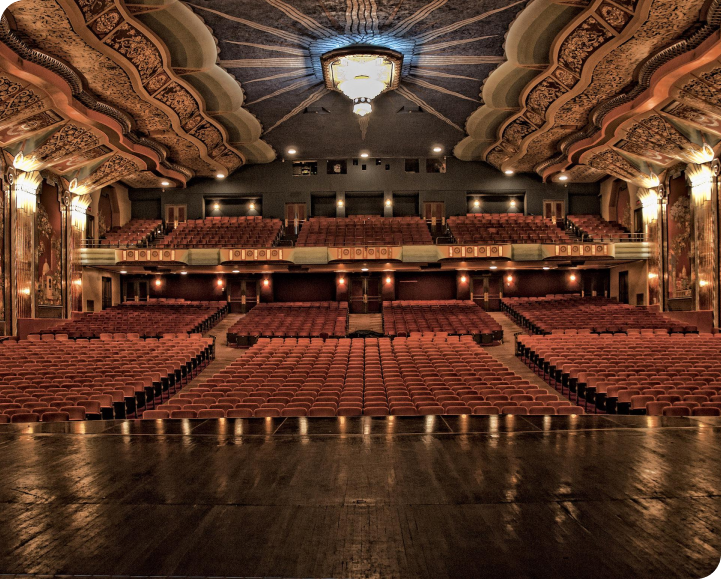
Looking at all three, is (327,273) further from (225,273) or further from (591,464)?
(591,464)

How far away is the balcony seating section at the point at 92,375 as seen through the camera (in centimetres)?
691

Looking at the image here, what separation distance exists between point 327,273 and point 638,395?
1622cm

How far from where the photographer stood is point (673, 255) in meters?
17.3

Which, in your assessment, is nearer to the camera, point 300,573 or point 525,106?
point 300,573

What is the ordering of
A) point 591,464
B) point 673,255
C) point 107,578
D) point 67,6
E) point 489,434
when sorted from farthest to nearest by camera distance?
1. point 673,255
2. point 67,6
3. point 489,434
4. point 591,464
5. point 107,578

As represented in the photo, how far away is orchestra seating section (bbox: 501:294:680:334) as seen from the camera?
1569 centimetres

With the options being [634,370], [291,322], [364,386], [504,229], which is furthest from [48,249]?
[634,370]

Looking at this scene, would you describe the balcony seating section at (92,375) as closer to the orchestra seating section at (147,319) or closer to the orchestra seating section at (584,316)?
the orchestra seating section at (147,319)

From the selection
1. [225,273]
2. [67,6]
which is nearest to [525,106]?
[67,6]

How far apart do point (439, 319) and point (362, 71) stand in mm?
7933

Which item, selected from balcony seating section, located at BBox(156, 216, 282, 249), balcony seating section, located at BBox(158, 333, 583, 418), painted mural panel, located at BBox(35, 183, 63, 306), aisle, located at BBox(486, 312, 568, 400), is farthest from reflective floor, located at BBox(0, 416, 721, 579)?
balcony seating section, located at BBox(156, 216, 282, 249)

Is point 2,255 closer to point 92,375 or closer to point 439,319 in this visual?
point 92,375

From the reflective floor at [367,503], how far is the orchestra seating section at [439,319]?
11.5m

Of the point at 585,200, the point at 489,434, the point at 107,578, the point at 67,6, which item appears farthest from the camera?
the point at 585,200
